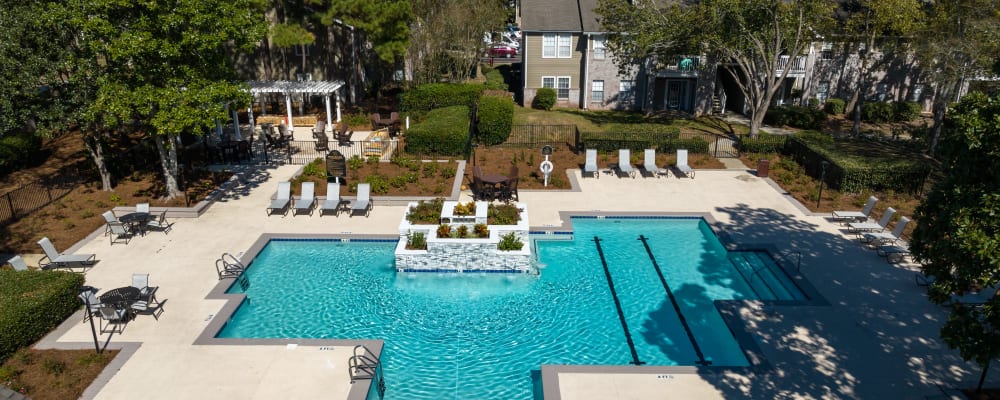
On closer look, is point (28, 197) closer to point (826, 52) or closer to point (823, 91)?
point (826, 52)

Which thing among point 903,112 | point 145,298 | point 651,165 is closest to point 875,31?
point 903,112

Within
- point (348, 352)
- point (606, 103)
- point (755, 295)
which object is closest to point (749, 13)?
point (606, 103)

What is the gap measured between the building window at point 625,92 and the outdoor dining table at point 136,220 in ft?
95.9

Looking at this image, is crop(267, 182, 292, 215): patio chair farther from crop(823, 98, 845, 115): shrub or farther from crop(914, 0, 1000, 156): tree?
crop(823, 98, 845, 115): shrub

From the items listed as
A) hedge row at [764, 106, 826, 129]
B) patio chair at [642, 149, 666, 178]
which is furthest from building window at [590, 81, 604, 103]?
patio chair at [642, 149, 666, 178]

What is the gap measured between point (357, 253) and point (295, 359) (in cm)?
612

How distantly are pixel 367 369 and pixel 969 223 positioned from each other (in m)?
10.3

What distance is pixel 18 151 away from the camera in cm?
2439

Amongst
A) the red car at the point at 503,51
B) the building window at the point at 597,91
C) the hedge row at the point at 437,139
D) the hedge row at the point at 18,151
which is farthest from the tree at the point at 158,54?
the red car at the point at 503,51

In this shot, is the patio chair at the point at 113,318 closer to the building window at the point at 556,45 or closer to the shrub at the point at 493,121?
the shrub at the point at 493,121

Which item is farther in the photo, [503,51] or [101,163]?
[503,51]

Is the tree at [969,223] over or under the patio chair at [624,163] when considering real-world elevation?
over

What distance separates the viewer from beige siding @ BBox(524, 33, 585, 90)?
131ft

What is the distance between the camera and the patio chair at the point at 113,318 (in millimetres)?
13992
